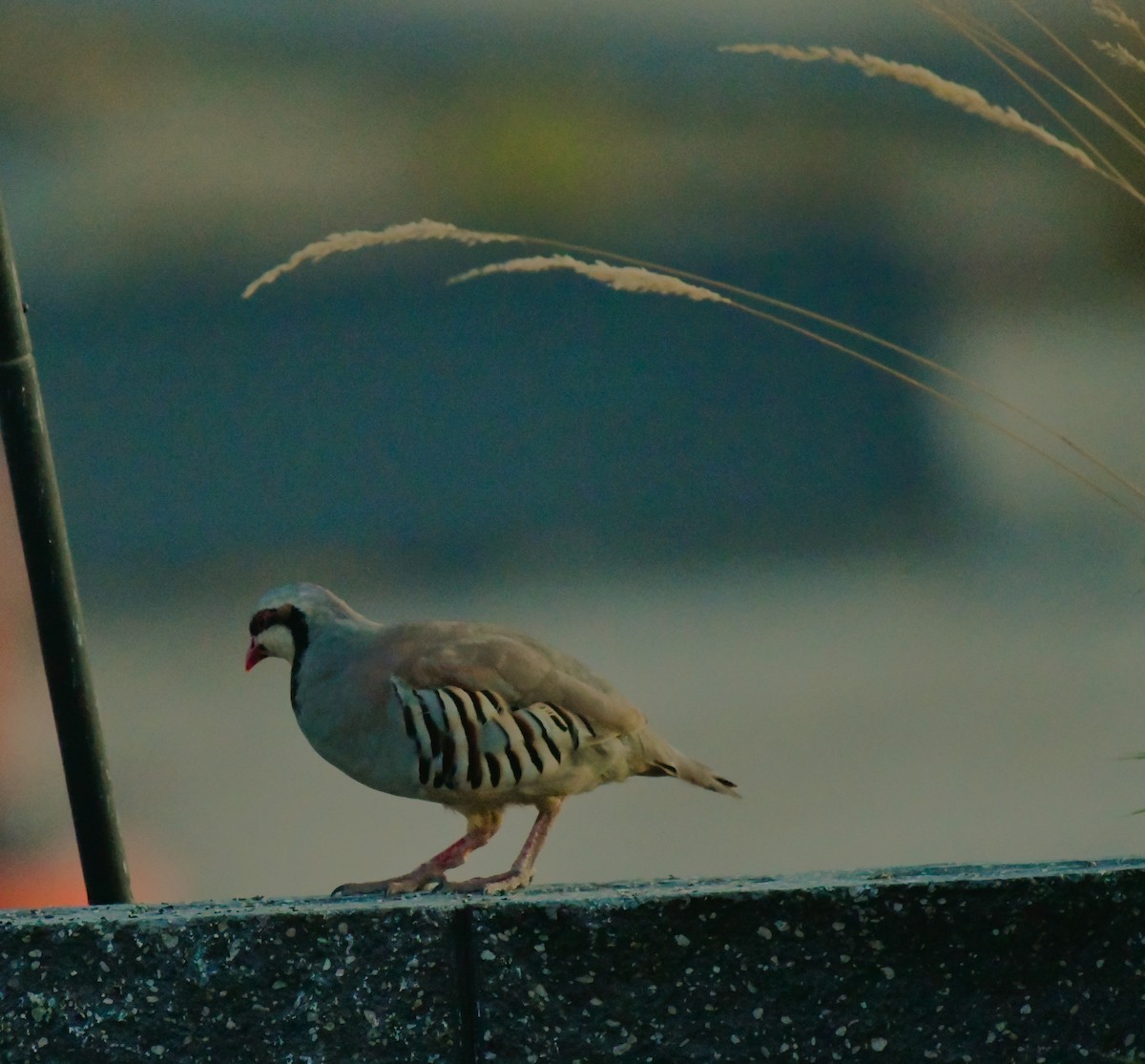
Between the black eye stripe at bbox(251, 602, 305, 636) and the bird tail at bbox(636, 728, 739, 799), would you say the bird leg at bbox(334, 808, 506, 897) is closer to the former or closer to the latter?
the bird tail at bbox(636, 728, 739, 799)

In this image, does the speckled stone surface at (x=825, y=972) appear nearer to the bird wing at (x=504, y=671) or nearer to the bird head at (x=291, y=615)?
the bird wing at (x=504, y=671)

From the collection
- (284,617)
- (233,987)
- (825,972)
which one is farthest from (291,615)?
(825,972)

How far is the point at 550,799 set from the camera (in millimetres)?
2639

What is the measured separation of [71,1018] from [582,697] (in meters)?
0.82

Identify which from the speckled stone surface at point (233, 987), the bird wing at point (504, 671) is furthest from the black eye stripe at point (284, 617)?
the speckled stone surface at point (233, 987)

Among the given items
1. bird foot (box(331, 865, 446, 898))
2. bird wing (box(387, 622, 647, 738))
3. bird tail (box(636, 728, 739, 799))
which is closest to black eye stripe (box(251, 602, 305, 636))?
bird wing (box(387, 622, 647, 738))

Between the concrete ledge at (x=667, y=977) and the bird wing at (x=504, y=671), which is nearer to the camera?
the concrete ledge at (x=667, y=977)

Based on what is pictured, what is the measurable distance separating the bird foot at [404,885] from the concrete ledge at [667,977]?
432mm

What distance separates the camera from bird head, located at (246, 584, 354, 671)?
270 cm

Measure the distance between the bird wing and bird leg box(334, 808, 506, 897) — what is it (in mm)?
200

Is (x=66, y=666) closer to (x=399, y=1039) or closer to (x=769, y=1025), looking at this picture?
(x=399, y=1039)

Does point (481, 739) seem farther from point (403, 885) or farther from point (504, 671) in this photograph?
point (403, 885)

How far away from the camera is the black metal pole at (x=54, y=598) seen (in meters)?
2.47

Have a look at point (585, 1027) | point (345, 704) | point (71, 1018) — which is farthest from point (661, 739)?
point (71, 1018)
